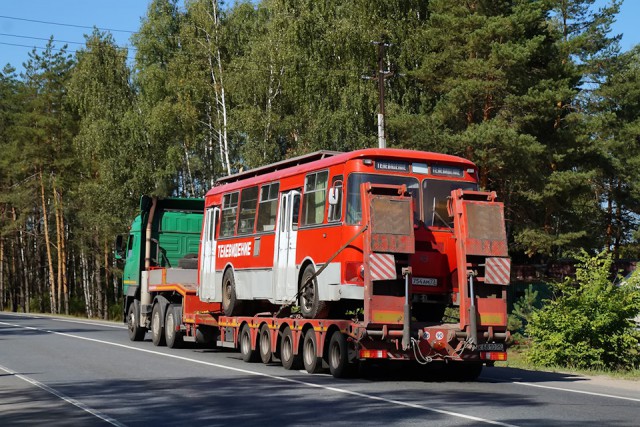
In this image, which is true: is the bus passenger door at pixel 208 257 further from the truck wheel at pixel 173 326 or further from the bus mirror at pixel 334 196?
the bus mirror at pixel 334 196

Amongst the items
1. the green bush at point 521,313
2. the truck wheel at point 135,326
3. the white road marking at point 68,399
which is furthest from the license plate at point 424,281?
the truck wheel at point 135,326

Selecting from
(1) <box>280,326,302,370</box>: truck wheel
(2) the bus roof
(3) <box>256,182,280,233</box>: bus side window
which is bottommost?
(1) <box>280,326,302,370</box>: truck wheel

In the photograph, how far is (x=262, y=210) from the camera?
74.0ft

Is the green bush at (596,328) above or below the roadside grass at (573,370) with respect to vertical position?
above

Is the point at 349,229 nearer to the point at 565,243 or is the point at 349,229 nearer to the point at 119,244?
the point at 119,244

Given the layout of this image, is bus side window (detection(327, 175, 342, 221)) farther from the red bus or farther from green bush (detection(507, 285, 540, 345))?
green bush (detection(507, 285, 540, 345))

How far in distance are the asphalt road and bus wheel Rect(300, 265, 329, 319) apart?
112 centimetres

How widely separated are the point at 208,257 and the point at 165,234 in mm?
4556

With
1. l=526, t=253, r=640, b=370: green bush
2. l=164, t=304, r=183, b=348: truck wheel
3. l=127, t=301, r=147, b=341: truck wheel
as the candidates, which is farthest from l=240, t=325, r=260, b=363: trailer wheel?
l=127, t=301, r=147, b=341: truck wheel

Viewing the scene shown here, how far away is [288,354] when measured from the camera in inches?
802

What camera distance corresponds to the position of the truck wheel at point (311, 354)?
1902 centimetres

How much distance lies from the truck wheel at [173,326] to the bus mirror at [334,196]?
31.8 feet

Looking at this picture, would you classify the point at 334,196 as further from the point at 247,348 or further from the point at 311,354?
the point at 247,348

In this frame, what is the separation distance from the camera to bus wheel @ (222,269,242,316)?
77.8 ft
